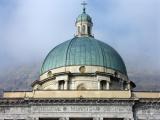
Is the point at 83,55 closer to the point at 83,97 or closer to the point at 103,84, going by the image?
the point at 103,84

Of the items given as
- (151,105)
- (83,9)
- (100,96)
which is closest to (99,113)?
(100,96)

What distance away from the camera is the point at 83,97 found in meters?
51.2

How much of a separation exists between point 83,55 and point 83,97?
971 cm

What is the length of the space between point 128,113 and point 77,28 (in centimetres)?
1929

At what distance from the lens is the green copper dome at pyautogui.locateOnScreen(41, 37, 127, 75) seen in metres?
59.3

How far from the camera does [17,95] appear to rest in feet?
175

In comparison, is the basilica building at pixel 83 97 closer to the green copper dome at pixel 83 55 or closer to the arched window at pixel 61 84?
the arched window at pixel 61 84

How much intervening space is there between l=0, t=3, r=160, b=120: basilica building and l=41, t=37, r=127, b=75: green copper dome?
0.12 metres

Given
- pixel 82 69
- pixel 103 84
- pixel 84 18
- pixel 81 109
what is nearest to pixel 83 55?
pixel 82 69

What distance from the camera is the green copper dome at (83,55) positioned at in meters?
59.3

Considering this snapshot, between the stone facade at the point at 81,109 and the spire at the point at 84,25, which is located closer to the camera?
the stone facade at the point at 81,109

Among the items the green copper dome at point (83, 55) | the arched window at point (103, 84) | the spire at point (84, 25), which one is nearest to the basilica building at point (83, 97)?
the arched window at point (103, 84)

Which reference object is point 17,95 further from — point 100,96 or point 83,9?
point 83,9

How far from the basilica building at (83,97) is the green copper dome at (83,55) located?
120 mm
